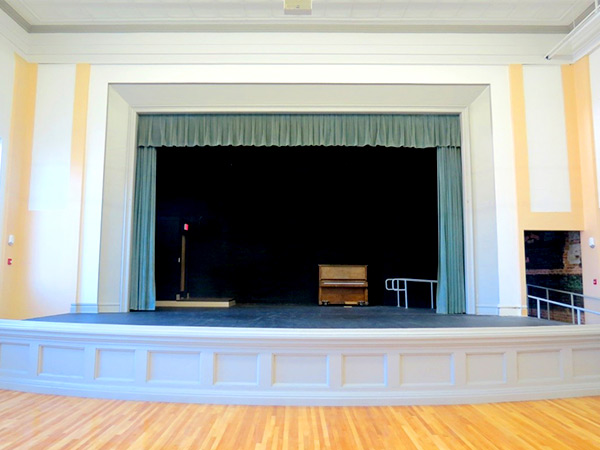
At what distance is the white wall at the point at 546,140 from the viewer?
667 cm

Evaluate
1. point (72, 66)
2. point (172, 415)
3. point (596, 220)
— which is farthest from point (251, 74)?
point (596, 220)

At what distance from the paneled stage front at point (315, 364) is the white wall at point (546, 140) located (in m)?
3.22

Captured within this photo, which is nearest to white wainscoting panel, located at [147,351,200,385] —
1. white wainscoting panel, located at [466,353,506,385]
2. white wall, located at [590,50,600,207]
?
white wainscoting panel, located at [466,353,506,385]

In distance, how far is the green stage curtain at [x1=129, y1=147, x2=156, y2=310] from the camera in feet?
23.5

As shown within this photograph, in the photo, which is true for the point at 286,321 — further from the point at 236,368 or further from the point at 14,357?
the point at 14,357

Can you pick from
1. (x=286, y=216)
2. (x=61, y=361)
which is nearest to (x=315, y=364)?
(x=61, y=361)

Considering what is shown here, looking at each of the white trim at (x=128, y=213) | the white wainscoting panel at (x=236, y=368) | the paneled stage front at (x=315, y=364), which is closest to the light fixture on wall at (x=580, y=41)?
the paneled stage front at (x=315, y=364)

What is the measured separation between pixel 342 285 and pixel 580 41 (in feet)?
19.7

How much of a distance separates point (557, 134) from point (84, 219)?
7.33 metres

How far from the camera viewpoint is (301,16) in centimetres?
664

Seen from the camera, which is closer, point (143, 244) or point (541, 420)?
point (541, 420)

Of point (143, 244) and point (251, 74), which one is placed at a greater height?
point (251, 74)

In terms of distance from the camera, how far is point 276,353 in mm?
3795

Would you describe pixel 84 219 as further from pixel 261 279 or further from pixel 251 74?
pixel 261 279
